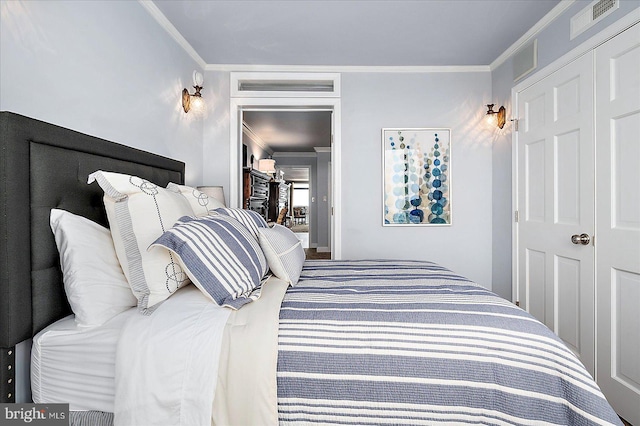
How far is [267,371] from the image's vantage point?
1039mm

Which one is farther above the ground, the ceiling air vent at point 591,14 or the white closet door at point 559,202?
the ceiling air vent at point 591,14

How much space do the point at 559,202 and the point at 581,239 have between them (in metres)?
0.37

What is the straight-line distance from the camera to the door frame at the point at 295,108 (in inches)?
134

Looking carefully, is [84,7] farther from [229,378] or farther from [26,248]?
[229,378]

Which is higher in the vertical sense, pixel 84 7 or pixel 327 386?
pixel 84 7

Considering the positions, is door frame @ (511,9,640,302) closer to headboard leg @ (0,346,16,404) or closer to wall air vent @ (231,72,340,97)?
wall air vent @ (231,72,340,97)

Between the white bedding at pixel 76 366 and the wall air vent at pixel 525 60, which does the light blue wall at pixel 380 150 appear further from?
the white bedding at pixel 76 366

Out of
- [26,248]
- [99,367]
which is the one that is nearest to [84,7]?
[26,248]

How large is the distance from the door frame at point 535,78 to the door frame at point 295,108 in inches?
63.8

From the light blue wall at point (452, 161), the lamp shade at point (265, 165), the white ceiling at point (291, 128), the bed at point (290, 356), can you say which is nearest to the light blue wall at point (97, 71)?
the bed at point (290, 356)

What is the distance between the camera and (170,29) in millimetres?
2607

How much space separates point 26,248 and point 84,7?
1317 millimetres

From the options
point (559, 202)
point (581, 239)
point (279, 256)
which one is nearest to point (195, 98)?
point (279, 256)

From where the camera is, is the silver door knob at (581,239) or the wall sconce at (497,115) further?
the wall sconce at (497,115)
